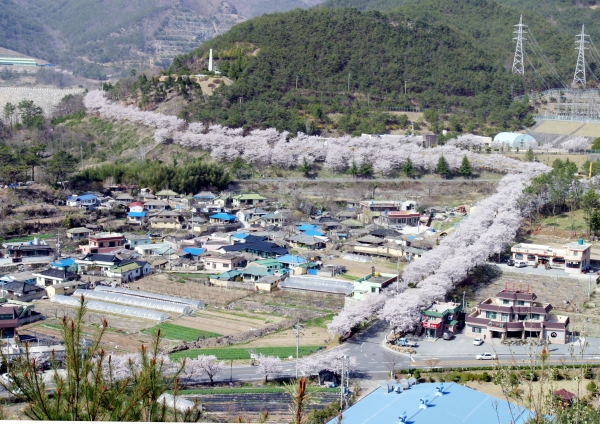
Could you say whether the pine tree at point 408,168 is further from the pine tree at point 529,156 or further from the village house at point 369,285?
the village house at point 369,285

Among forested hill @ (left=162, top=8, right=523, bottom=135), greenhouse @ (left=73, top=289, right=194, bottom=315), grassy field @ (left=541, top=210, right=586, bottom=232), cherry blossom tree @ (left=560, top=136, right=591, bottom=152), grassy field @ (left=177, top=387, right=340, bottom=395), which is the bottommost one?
grassy field @ (left=177, top=387, right=340, bottom=395)

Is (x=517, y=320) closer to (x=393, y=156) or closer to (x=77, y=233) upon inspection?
(x=77, y=233)

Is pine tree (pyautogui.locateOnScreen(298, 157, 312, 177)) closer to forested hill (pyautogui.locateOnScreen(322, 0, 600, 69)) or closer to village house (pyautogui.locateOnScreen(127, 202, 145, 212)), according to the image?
village house (pyautogui.locateOnScreen(127, 202, 145, 212))

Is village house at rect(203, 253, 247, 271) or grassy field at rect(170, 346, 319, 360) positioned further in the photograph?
village house at rect(203, 253, 247, 271)

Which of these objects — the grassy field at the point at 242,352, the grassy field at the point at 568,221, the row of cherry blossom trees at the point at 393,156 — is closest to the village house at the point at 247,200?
the row of cherry blossom trees at the point at 393,156

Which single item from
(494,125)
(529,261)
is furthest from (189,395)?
(494,125)

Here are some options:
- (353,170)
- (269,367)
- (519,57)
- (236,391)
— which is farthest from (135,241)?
(519,57)

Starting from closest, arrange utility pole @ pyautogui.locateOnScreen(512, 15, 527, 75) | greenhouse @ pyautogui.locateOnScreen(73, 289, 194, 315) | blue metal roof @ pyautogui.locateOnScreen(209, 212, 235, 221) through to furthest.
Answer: greenhouse @ pyautogui.locateOnScreen(73, 289, 194, 315) → blue metal roof @ pyautogui.locateOnScreen(209, 212, 235, 221) → utility pole @ pyautogui.locateOnScreen(512, 15, 527, 75)

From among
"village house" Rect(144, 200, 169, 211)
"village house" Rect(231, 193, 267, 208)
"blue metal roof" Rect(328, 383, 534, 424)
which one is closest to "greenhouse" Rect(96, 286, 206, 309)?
"blue metal roof" Rect(328, 383, 534, 424)
